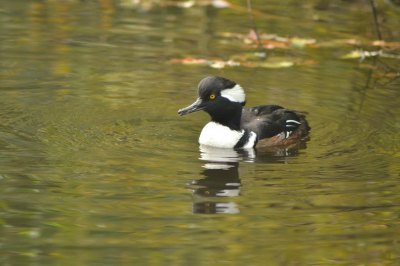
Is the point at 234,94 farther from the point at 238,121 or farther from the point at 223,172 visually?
the point at 223,172

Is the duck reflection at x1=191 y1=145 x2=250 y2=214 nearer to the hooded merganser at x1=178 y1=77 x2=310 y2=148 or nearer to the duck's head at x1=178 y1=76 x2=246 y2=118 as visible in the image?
the hooded merganser at x1=178 y1=77 x2=310 y2=148

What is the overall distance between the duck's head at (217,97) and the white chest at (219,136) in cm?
21

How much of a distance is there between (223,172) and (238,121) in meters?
1.60

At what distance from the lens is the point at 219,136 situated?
9.30m

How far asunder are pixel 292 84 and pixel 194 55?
6.73ft

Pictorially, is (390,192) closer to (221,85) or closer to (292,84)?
(221,85)

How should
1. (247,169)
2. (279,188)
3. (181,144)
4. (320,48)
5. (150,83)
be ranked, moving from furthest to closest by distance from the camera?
1. (320,48)
2. (150,83)
3. (181,144)
4. (247,169)
5. (279,188)

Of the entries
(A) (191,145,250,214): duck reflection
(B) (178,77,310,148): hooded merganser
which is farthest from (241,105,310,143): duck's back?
(A) (191,145,250,214): duck reflection

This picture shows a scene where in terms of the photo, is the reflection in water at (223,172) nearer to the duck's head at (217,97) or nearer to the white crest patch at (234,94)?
the duck's head at (217,97)

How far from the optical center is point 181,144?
919 cm

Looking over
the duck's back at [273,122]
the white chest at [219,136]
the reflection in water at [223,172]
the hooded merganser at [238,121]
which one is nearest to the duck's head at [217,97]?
the hooded merganser at [238,121]

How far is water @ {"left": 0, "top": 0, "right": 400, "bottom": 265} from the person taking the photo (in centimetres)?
629

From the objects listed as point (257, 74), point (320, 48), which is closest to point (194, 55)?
point (257, 74)

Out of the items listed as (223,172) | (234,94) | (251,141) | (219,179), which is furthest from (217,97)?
(219,179)
